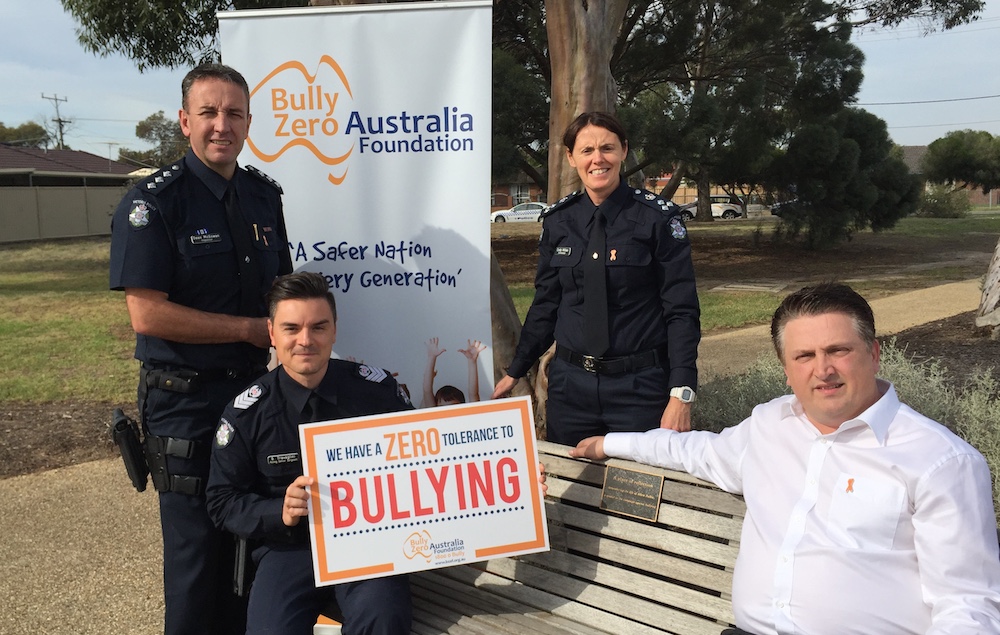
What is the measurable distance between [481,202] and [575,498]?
1.33 metres

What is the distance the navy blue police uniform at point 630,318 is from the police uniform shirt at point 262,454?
0.86m

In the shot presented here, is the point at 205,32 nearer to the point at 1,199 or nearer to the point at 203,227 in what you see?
the point at 203,227

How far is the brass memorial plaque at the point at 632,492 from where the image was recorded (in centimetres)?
282

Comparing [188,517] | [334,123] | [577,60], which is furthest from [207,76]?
[577,60]

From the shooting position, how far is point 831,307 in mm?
2115

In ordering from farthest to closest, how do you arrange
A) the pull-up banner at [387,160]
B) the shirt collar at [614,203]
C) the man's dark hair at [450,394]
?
the man's dark hair at [450,394], the pull-up banner at [387,160], the shirt collar at [614,203]

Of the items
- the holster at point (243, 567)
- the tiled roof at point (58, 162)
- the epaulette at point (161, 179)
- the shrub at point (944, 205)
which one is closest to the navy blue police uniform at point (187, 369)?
the epaulette at point (161, 179)

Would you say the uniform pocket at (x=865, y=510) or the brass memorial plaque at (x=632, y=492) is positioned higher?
the uniform pocket at (x=865, y=510)

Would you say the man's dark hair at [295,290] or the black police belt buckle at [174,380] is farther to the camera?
the black police belt buckle at [174,380]

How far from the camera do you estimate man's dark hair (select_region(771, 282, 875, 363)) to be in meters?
2.11

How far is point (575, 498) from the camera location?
A: 303 centimetres

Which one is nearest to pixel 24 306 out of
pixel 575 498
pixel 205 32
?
pixel 205 32

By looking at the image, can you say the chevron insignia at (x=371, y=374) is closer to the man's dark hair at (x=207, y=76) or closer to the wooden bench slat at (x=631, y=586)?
the wooden bench slat at (x=631, y=586)

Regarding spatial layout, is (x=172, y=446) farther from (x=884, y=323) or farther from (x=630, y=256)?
(x=884, y=323)
